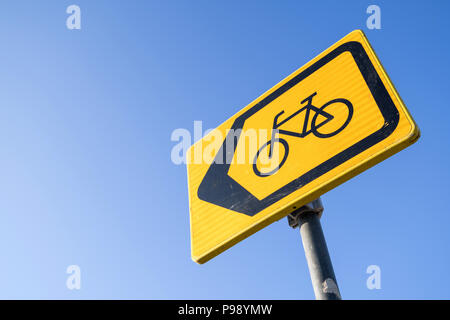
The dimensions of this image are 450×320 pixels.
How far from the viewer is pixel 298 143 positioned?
1917 mm

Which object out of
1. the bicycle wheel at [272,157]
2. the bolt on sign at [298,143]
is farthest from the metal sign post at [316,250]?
the bicycle wheel at [272,157]

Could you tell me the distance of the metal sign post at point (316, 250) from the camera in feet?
4.87

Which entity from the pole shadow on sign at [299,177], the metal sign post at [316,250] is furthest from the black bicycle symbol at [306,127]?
the metal sign post at [316,250]

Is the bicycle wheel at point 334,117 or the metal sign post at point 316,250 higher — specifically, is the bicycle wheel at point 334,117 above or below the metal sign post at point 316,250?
above

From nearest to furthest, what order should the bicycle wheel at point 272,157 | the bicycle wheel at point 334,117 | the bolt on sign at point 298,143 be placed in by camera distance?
the bolt on sign at point 298,143 → the bicycle wheel at point 334,117 → the bicycle wheel at point 272,157

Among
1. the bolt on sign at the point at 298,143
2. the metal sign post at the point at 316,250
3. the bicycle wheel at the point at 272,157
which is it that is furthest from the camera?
the bicycle wheel at the point at 272,157

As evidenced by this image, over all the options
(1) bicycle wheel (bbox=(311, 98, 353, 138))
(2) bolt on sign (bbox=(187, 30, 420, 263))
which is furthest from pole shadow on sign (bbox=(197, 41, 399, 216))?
(1) bicycle wheel (bbox=(311, 98, 353, 138))

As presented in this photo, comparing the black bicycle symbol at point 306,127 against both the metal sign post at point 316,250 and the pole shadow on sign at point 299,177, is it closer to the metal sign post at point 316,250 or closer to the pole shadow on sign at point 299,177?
the pole shadow on sign at point 299,177

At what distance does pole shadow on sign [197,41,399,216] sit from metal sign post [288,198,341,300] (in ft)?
0.48

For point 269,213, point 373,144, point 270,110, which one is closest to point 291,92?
point 270,110

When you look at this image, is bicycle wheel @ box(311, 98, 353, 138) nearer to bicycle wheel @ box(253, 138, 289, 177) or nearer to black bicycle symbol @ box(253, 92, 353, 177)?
black bicycle symbol @ box(253, 92, 353, 177)

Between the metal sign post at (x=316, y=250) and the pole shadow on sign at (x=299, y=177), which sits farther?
the pole shadow on sign at (x=299, y=177)

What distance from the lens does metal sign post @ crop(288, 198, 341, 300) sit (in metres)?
1.48

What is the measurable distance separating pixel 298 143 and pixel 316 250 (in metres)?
0.63
